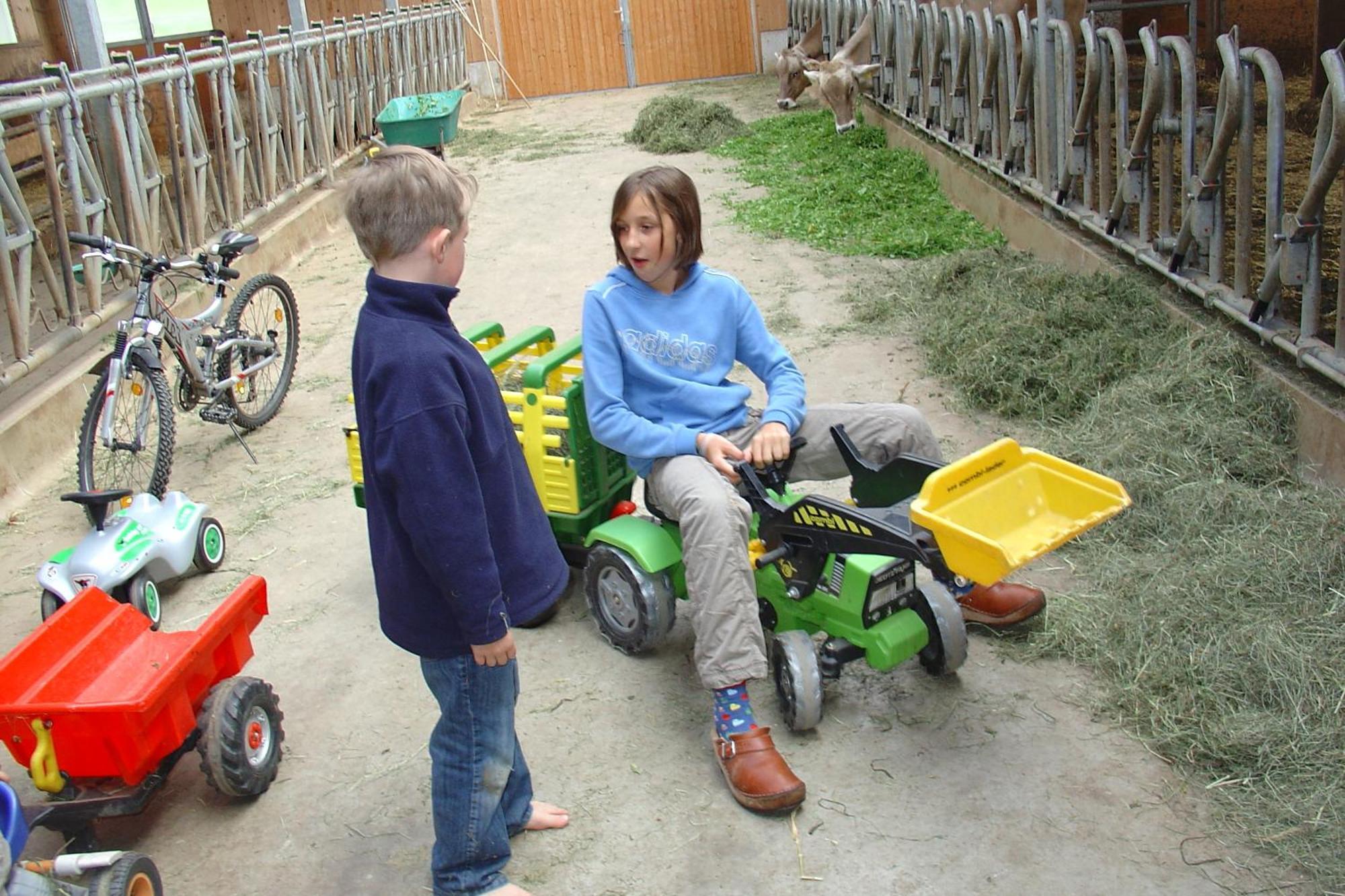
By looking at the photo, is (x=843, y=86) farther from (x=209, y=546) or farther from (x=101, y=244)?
(x=209, y=546)

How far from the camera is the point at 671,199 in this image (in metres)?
3.21

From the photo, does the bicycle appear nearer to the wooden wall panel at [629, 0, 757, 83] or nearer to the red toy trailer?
the red toy trailer

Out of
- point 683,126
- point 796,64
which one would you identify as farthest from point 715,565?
point 796,64

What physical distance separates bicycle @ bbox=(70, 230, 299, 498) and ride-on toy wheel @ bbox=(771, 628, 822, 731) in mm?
2693

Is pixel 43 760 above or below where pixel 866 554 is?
below

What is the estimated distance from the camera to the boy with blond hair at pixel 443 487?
2193mm

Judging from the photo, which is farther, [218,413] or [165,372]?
[218,413]

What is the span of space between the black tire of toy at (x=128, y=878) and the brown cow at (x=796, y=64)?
13556 mm

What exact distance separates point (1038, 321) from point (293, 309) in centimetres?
350

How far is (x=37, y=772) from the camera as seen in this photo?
109 inches

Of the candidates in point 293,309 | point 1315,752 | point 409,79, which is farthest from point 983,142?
point 409,79

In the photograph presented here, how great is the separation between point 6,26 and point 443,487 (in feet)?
46.8

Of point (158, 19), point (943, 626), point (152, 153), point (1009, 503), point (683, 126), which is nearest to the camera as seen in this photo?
point (1009, 503)

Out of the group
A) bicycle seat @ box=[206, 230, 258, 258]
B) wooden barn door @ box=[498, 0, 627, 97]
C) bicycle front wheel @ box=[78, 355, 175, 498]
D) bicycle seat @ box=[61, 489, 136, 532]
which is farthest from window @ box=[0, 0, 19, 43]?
bicycle seat @ box=[61, 489, 136, 532]
